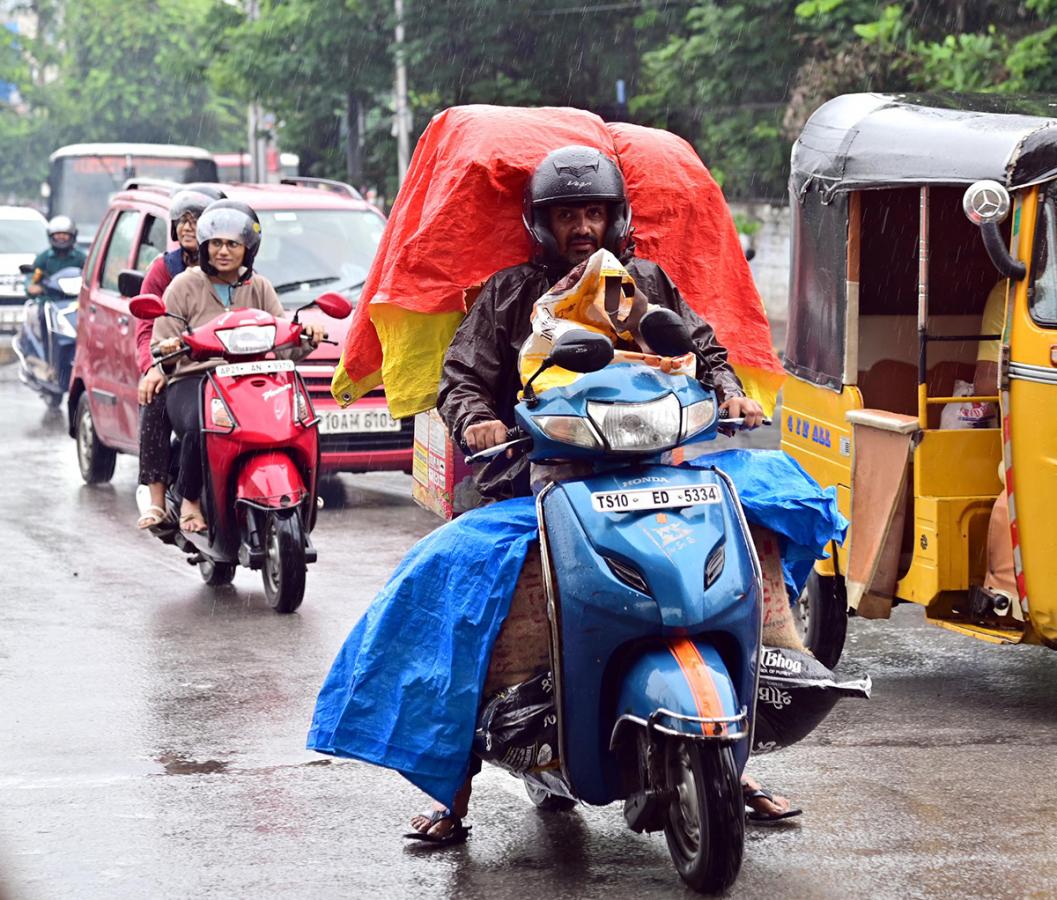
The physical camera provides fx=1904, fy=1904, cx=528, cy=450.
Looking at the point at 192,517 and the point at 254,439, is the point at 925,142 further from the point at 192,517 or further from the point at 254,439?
the point at 192,517

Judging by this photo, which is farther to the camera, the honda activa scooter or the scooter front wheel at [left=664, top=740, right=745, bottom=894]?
the honda activa scooter

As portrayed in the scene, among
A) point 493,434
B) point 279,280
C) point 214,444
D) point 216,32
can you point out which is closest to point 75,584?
point 214,444

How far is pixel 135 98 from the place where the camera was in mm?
55375

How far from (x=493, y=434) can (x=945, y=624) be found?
2.74 m

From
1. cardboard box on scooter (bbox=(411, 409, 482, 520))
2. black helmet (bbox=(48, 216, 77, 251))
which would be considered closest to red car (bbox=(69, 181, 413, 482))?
black helmet (bbox=(48, 216, 77, 251))

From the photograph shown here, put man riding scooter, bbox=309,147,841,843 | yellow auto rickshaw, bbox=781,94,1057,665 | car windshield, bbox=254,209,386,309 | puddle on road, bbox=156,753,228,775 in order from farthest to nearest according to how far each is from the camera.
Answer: car windshield, bbox=254,209,386,309 < yellow auto rickshaw, bbox=781,94,1057,665 < puddle on road, bbox=156,753,228,775 < man riding scooter, bbox=309,147,841,843

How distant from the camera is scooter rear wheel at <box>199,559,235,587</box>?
925 centimetres

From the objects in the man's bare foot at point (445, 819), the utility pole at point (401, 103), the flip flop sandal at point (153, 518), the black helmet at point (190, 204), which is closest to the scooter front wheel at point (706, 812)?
the man's bare foot at point (445, 819)

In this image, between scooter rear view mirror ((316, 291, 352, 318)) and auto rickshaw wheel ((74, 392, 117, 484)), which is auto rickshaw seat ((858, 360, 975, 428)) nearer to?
scooter rear view mirror ((316, 291, 352, 318))

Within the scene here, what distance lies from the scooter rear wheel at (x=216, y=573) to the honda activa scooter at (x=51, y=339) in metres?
6.63

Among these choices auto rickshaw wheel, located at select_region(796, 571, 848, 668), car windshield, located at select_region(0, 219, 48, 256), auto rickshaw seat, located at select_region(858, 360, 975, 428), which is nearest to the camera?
auto rickshaw wheel, located at select_region(796, 571, 848, 668)

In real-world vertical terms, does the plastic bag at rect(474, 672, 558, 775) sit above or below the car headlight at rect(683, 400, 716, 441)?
below

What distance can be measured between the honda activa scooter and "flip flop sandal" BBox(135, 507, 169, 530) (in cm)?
670

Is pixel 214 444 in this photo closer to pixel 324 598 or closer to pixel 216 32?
pixel 324 598
